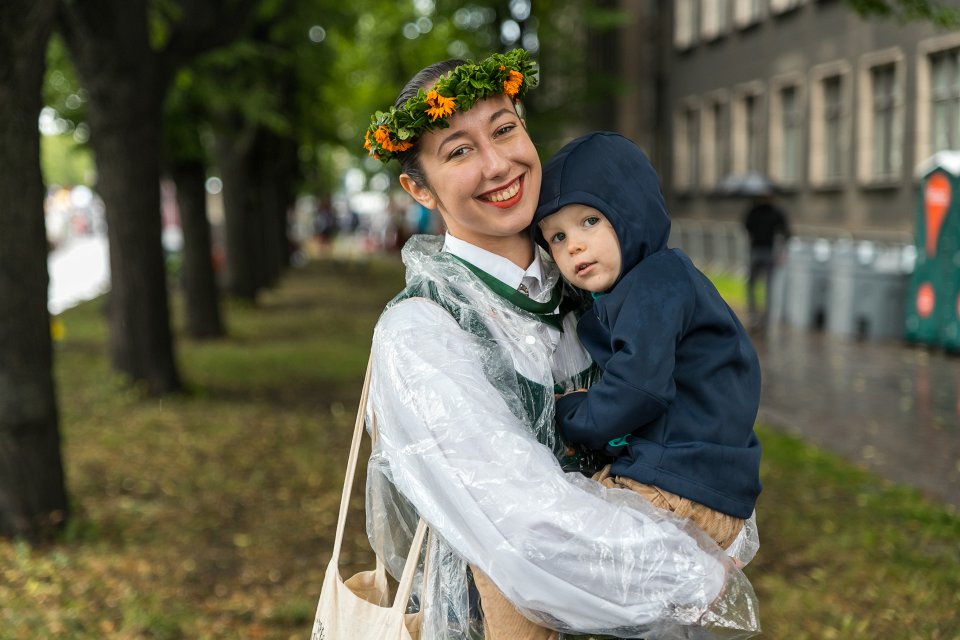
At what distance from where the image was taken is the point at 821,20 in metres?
24.4

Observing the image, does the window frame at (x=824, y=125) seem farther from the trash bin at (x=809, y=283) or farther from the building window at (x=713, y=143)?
the trash bin at (x=809, y=283)

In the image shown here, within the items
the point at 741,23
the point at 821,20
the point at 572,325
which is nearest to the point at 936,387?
the point at 572,325

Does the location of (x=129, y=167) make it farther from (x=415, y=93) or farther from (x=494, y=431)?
A: (x=494, y=431)

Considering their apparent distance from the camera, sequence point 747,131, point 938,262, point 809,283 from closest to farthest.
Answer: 1. point 938,262
2. point 809,283
3. point 747,131

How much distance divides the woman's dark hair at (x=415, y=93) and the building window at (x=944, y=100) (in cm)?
1838

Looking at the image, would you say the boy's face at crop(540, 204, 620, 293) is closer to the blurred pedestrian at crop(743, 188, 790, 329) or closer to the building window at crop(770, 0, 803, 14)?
the blurred pedestrian at crop(743, 188, 790, 329)

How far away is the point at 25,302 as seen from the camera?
650 centimetres

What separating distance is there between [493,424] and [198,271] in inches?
568

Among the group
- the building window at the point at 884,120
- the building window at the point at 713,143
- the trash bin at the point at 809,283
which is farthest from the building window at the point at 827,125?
the trash bin at the point at 809,283

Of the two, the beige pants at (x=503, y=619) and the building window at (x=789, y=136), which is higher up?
the building window at (x=789, y=136)

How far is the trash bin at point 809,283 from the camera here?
17008 millimetres

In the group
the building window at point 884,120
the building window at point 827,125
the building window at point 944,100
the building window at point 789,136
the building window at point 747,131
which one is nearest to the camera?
the building window at point 944,100

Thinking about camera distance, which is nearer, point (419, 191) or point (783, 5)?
point (419, 191)

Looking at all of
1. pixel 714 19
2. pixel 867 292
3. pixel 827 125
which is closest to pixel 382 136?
pixel 867 292
